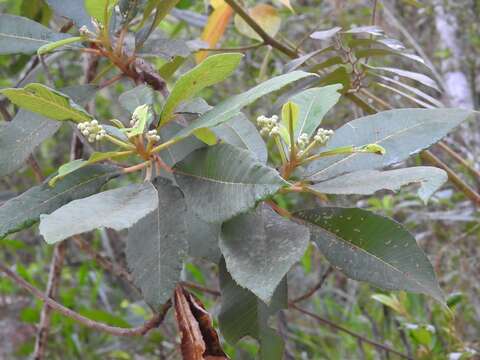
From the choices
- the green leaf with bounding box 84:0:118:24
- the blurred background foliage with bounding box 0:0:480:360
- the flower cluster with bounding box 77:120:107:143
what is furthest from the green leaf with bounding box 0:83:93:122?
the blurred background foliage with bounding box 0:0:480:360

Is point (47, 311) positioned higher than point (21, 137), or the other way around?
point (21, 137)

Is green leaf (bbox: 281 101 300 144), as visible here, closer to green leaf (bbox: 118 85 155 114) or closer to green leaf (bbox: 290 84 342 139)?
green leaf (bbox: 290 84 342 139)

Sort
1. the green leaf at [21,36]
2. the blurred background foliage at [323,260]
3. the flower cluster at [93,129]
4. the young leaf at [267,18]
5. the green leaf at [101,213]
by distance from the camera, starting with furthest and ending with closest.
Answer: the blurred background foliage at [323,260] → the young leaf at [267,18] → the green leaf at [21,36] → the flower cluster at [93,129] → the green leaf at [101,213]

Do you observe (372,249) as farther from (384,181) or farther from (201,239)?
(201,239)

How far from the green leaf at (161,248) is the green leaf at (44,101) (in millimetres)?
112

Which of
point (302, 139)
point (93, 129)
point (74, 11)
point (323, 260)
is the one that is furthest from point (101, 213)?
point (323, 260)

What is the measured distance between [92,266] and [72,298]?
0.38 ft

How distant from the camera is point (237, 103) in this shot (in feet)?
1.85

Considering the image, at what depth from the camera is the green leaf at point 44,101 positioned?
1.90 ft

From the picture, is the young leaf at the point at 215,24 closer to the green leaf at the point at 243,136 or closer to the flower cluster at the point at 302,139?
the green leaf at the point at 243,136

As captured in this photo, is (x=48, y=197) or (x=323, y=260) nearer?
(x=48, y=197)

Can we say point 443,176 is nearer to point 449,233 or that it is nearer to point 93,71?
point 93,71

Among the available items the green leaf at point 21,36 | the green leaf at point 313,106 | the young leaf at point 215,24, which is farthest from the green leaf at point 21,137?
the young leaf at point 215,24

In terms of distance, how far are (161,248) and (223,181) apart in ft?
0.32
